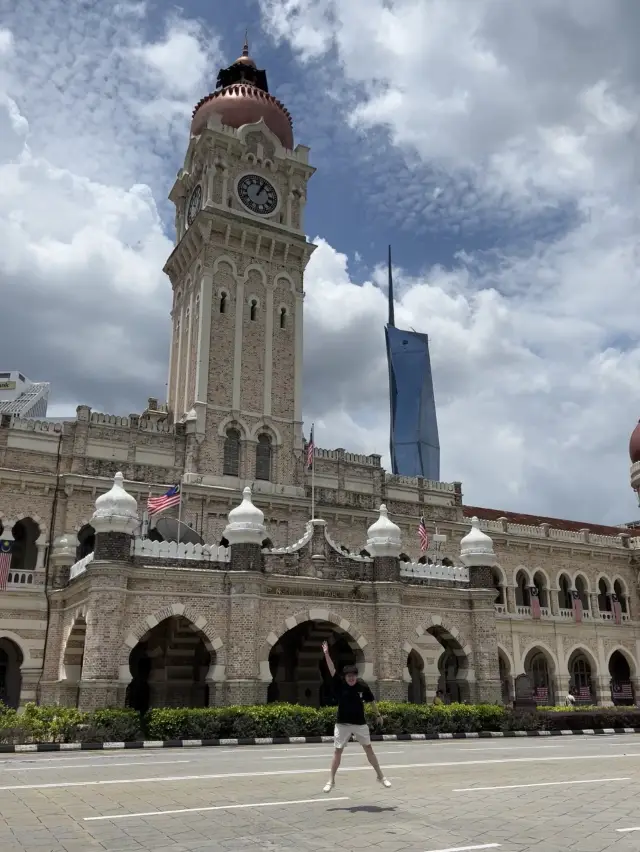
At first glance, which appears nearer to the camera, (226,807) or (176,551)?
(226,807)

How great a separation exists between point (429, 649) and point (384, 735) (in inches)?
471

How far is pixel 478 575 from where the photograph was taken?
28.1m

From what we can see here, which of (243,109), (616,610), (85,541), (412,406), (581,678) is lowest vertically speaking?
(581,678)

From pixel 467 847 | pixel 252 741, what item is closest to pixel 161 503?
pixel 252 741

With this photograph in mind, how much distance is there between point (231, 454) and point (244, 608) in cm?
1219

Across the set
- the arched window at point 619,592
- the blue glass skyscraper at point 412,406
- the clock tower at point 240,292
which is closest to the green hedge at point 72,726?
the clock tower at point 240,292

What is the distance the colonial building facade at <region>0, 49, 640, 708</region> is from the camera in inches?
904

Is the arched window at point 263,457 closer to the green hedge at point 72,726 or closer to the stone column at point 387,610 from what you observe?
the stone column at point 387,610

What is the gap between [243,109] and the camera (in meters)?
39.5

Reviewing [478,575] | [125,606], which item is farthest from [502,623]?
[125,606]

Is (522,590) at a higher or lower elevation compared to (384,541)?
higher

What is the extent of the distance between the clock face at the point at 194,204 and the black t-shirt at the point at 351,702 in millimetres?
31317

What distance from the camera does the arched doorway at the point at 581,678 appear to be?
41.7m

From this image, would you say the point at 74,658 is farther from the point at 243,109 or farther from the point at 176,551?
the point at 243,109
